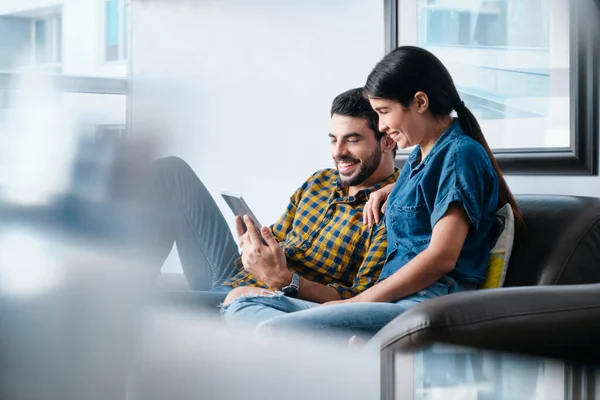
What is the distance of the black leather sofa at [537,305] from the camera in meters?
0.50

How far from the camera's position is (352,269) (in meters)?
1.01

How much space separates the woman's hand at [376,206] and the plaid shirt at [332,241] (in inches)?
0.5

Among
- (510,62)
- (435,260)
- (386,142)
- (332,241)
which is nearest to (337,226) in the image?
(332,241)

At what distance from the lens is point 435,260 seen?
798 mm

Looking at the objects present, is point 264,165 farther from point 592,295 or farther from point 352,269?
point 592,295

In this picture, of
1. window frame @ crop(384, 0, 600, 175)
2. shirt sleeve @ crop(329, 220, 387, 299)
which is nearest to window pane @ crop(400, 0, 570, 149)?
window frame @ crop(384, 0, 600, 175)

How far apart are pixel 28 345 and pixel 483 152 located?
0.72 m

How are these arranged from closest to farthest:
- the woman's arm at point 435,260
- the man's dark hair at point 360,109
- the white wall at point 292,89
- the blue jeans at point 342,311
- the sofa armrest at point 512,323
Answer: the sofa armrest at point 512,323
the blue jeans at point 342,311
the woman's arm at point 435,260
the man's dark hair at point 360,109
the white wall at point 292,89

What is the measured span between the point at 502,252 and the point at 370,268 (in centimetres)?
18

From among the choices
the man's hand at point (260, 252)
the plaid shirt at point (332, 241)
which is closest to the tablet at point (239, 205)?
the man's hand at point (260, 252)

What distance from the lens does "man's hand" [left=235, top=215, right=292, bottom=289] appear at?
850mm

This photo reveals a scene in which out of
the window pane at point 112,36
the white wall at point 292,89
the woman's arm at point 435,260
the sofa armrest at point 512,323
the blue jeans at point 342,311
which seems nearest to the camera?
the window pane at point 112,36

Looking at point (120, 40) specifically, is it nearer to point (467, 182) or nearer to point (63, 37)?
point (63, 37)

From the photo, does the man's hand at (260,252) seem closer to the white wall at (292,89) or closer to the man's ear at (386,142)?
the white wall at (292,89)
